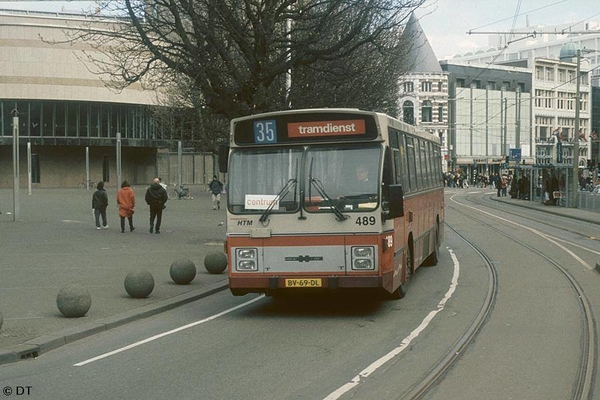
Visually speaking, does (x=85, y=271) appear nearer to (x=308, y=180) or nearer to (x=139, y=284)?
(x=139, y=284)

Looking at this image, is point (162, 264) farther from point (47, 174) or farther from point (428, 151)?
point (47, 174)

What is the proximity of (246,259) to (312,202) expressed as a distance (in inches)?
46.8

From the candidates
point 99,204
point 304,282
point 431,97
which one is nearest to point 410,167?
point 304,282

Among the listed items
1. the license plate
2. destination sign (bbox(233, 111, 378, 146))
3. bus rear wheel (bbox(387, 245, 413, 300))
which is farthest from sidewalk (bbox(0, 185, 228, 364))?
bus rear wheel (bbox(387, 245, 413, 300))

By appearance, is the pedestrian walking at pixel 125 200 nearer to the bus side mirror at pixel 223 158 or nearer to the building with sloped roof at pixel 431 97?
the bus side mirror at pixel 223 158

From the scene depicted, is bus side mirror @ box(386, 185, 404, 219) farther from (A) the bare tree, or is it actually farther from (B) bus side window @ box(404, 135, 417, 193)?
(A) the bare tree

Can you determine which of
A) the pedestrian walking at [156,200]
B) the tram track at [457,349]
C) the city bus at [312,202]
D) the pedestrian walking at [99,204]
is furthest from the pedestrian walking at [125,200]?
the city bus at [312,202]

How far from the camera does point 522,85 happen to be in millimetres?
129000

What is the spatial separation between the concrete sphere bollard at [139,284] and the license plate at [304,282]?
2.93m

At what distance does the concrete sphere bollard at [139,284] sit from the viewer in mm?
13930

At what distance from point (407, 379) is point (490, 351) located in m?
1.76

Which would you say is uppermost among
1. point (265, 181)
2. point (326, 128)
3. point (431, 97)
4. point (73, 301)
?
point (431, 97)

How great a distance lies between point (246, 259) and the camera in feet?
40.1

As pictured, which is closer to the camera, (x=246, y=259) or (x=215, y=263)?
(x=246, y=259)
